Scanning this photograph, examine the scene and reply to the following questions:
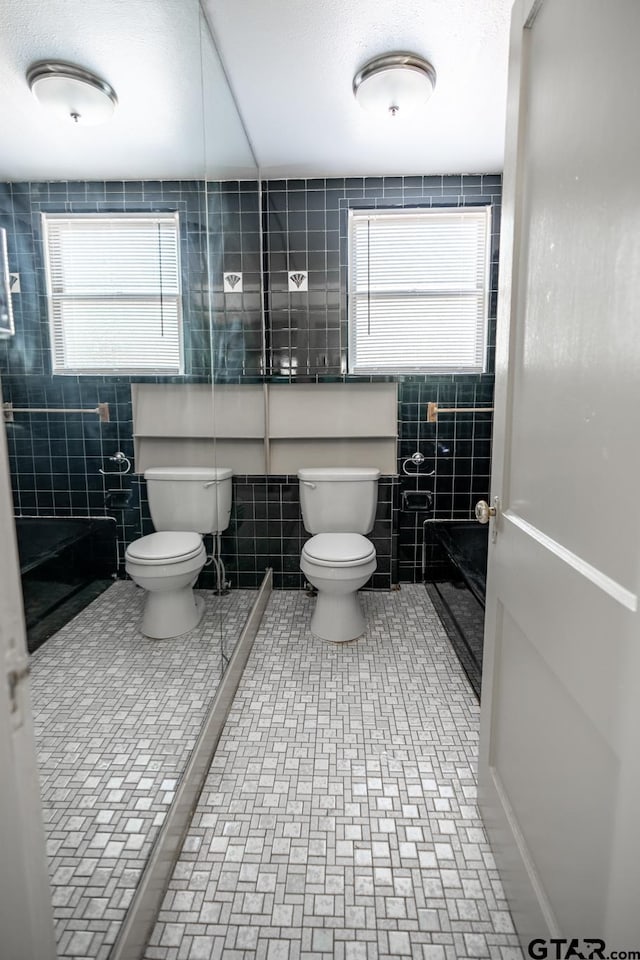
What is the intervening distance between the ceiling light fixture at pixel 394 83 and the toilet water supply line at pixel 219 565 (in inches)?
73.7

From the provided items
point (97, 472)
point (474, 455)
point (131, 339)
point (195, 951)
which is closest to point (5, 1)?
point (131, 339)

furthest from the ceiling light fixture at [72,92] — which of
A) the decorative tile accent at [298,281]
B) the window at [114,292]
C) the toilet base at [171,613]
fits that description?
the decorative tile accent at [298,281]

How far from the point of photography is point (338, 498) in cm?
276

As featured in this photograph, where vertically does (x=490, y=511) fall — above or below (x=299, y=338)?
below

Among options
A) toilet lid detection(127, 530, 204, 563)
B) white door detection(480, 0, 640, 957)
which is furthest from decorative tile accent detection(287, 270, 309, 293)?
white door detection(480, 0, 640, 957)

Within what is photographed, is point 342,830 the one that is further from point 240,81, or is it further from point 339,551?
point 240,81

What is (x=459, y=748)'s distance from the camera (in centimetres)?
175

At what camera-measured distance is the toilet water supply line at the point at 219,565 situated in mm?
2053

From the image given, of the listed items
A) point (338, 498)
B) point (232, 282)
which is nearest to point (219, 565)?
point (338, 498)

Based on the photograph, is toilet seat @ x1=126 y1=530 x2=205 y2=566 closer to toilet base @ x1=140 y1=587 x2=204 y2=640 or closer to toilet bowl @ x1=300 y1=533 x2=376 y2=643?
toilet base @ x1=140 y1=587 x2=204 y2=640

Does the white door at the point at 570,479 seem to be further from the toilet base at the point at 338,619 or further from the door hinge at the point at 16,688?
the toilet base at the point at 338,619

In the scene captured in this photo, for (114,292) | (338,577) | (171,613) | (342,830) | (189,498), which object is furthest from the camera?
(338,577)

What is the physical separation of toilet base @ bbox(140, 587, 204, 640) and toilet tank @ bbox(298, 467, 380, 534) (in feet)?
3.42

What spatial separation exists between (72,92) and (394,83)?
1.24m
